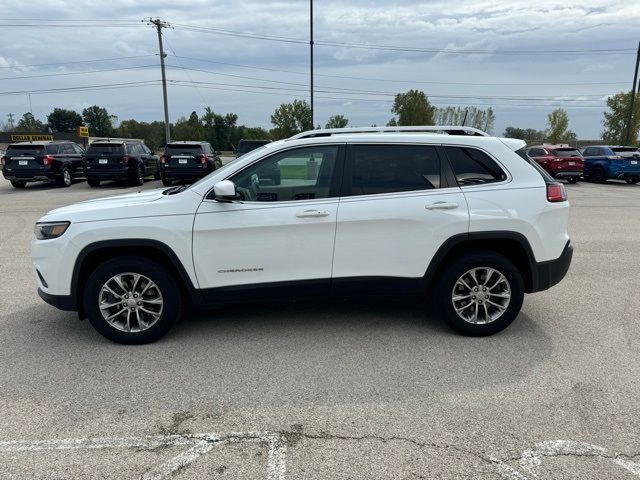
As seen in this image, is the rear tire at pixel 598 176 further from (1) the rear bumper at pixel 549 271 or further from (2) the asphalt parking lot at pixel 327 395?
(1) the rear bumper at pixel 549 271

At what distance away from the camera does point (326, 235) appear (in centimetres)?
→ 404

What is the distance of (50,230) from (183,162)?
13.7m

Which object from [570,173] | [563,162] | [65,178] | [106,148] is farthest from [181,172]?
[570,173]

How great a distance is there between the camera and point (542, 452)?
2.74 metres

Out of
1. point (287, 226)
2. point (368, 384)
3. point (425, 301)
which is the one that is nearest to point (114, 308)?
point (287, 226)

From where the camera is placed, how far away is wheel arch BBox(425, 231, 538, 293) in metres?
4.12

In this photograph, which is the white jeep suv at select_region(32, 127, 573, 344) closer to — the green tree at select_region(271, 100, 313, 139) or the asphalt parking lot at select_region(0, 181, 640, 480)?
the asphalt parking lot at select_region(0, 181, 640, 480)

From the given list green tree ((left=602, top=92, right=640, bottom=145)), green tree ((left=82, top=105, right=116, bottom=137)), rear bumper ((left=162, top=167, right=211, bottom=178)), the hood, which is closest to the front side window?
the hood

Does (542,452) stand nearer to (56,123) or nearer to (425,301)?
(425,301)

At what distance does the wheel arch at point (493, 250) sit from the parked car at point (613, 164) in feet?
66.2

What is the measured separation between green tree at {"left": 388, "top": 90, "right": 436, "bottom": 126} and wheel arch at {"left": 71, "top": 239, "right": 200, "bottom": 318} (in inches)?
1968

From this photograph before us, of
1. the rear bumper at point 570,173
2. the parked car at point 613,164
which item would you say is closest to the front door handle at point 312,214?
the rear bumper at point 570,173

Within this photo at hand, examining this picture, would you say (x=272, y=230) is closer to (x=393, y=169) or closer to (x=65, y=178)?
(x=393, y=169)

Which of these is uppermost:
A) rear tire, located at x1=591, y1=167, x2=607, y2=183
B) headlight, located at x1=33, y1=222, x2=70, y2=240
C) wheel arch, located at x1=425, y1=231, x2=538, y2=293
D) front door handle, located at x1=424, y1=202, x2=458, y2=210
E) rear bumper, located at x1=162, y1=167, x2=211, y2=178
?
front door handle, located at x1=424, y1=202, x2=458, y2=210
